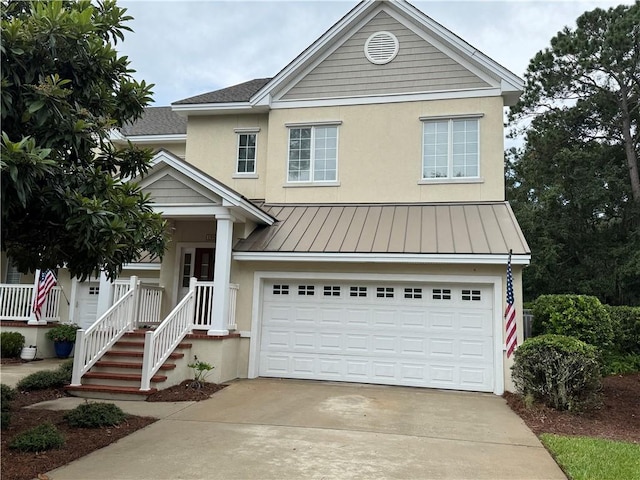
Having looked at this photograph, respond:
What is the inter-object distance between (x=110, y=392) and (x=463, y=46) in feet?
36.2

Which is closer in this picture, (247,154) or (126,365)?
(126,365)

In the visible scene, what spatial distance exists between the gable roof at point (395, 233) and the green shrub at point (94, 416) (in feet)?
15.3

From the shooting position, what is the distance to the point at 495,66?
39.0 ft

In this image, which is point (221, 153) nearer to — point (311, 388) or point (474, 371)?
point (311, 388)

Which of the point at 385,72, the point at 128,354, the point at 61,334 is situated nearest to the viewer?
the point at 128,354

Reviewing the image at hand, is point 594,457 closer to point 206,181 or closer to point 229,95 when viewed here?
point 206,181

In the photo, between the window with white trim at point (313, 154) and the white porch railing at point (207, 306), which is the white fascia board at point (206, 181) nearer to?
the white porch railing at point (207, 306)

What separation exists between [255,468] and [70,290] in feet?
39.4

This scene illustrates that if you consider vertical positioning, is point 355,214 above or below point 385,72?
below

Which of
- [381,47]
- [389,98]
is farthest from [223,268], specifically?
[381,47]

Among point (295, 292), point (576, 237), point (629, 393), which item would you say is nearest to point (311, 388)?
point (295, 292)

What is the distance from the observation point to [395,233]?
11.0 metres

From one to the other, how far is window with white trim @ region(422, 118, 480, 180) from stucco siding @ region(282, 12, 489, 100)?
3.07 ft

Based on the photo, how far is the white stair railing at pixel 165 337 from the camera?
8.77 meters
